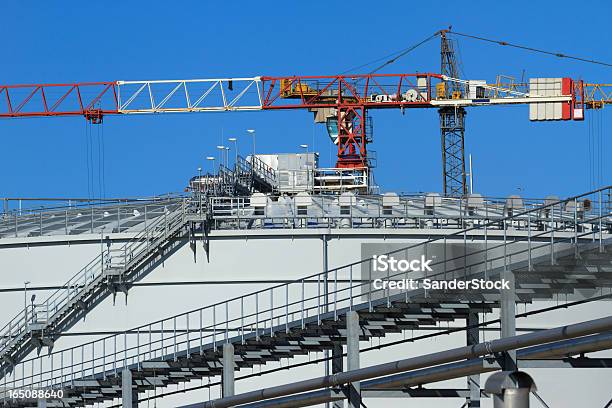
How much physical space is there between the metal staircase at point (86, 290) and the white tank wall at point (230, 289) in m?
0.34

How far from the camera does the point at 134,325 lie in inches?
2061

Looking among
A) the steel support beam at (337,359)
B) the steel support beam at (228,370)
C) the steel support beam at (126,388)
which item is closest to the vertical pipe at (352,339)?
the steel support beam at (337,359)

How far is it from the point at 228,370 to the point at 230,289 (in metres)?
11.8

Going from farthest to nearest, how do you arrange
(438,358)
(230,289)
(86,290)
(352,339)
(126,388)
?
(86,290) < (230,289) < (126,388) < (352,339) < (438,358)

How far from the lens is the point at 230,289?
171ft

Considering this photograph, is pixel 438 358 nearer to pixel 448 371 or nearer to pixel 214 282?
pixel 448 371

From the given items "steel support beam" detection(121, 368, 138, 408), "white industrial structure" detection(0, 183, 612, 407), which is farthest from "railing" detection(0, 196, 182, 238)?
"steel support beam" detection(121, 368, 138, 408)

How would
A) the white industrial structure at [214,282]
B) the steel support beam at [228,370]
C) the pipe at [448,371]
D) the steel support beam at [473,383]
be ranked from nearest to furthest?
the pipe at [448,371], the steel support beam at [473,383], the steel support beam at [228,370], the white industrial structure at [214,282]

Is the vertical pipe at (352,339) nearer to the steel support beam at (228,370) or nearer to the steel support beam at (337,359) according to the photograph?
the steel support beam at (337,359)

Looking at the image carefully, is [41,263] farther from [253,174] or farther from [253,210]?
[253,174]

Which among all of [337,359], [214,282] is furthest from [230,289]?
[337,359]

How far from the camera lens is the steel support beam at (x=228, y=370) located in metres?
39.8

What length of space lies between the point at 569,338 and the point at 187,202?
29602mm

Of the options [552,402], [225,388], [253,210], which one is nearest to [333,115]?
[253,210]
